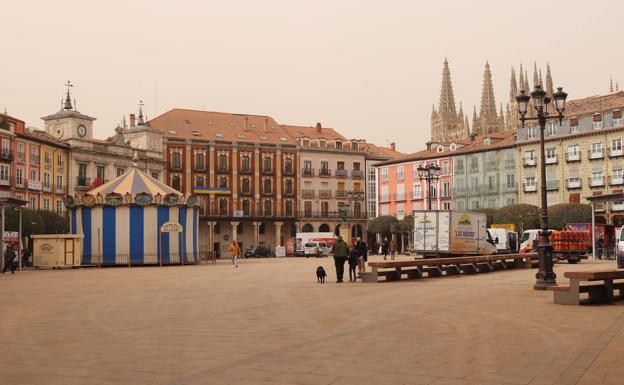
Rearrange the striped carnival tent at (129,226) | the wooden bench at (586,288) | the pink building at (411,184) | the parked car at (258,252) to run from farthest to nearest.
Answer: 1. the pink building at (411,184)
2. the parked car at (258,252)
3. the striped carnival tent at (129,226)
4. the wooden bench at (586,288)

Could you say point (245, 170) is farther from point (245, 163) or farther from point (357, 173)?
point (357, 173)

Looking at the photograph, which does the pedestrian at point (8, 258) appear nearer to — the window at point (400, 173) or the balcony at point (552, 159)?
the balcony at point (552, 159)

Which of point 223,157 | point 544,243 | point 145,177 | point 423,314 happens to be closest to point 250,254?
point 223,157

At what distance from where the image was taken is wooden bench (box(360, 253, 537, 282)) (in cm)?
2456

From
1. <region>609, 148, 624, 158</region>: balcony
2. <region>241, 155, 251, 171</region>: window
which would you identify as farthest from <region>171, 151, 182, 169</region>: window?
<region>609, 148, 624, 158</region>: balcony

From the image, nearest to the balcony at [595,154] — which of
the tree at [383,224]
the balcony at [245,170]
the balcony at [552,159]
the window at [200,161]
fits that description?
the balcony at [552,159]

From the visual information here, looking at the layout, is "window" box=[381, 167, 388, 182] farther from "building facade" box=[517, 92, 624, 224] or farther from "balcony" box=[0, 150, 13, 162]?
"balcony" box=[0, 150, 13, 162]

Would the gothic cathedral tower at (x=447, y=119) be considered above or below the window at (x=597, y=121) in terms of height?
above

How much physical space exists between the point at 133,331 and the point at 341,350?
400 centimetres

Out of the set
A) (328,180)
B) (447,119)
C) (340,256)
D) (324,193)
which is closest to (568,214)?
(324,193)

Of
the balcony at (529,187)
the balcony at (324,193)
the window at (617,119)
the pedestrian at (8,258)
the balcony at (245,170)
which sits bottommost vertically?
the pedestrian at (8,258)

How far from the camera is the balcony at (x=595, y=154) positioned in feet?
226

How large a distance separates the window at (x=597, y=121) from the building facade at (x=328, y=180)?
29.3 m

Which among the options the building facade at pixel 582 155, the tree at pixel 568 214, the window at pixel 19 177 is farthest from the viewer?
the building facade at pixel 582 155
